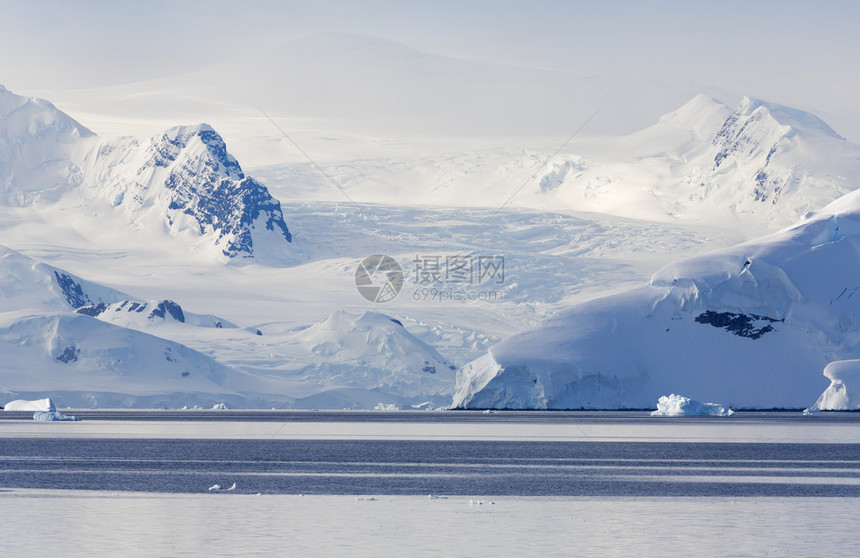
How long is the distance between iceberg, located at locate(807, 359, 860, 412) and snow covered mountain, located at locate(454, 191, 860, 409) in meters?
11.2

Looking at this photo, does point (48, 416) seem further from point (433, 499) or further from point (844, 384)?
point (433, 499)

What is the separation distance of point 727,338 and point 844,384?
19002 mm

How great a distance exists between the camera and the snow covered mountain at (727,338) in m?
140

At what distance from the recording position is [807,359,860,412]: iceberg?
12475cm

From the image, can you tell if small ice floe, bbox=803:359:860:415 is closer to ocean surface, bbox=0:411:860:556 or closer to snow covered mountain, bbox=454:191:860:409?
snow covered mountain, bbox=454:191:860:409

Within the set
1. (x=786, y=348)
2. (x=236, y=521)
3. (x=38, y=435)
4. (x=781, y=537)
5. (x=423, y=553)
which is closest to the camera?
(x=423, y=553)

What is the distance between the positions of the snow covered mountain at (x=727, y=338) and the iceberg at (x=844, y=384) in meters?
11.2

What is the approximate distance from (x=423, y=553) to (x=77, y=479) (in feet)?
82.7

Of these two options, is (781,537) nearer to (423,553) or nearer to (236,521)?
(423,553)

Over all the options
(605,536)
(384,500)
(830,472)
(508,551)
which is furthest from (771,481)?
(508,551)

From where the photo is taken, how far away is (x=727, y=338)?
143 m

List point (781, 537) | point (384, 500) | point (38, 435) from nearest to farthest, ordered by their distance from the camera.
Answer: point (781, 537), point (384, 500), point (38, 435)

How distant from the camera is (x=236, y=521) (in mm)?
36750

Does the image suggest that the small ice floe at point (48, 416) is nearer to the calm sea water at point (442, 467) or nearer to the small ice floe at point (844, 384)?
the calm sea water at point (442, 467)
